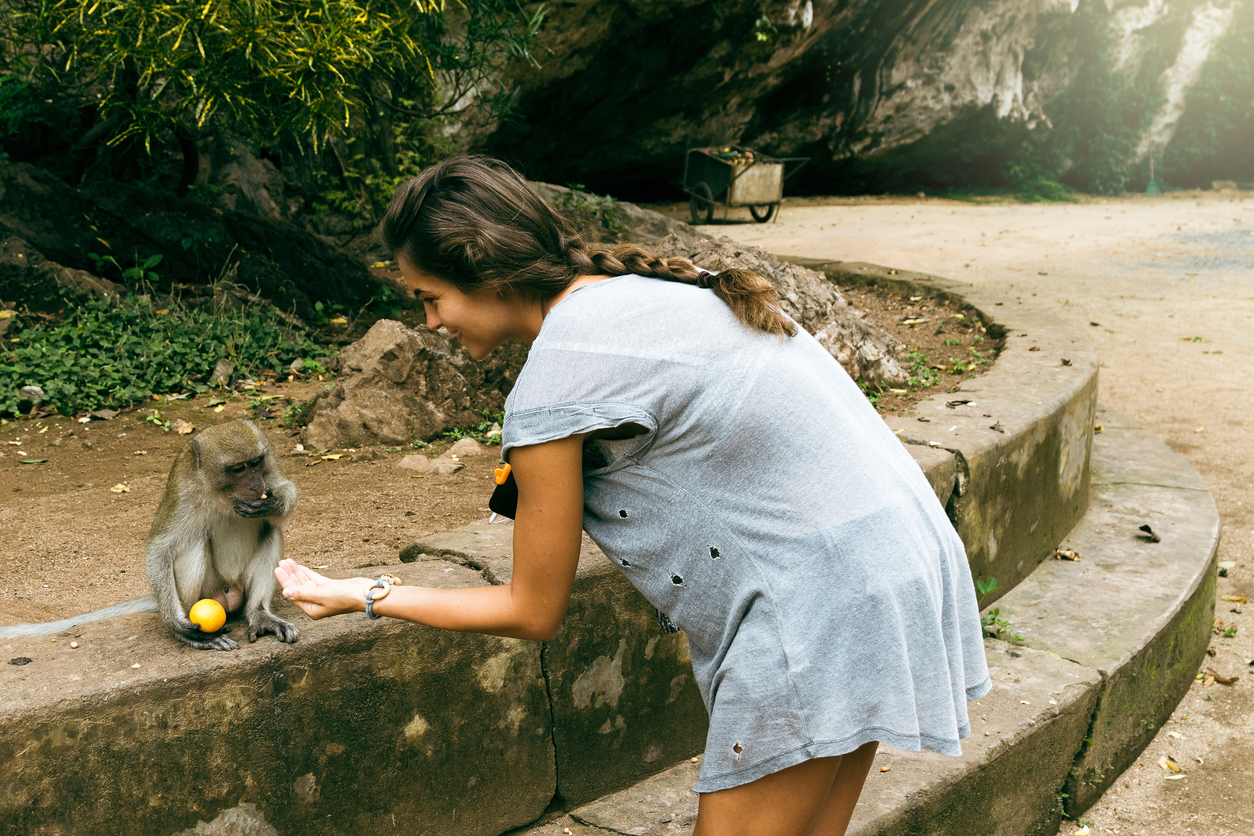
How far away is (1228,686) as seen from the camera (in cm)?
374

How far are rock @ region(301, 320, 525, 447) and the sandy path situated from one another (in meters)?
2.98

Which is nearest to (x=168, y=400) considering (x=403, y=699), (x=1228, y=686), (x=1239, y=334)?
(x=403, y=699)

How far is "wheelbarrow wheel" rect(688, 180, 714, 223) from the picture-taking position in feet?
49.2

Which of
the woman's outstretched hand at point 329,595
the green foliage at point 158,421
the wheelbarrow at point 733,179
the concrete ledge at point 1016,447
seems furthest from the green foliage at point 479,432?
the wheelbarrow at point 733,179

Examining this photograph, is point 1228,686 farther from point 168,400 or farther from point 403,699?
point 168,400

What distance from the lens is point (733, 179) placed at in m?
14.5

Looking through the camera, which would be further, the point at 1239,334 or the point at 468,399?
the point at 1239,334

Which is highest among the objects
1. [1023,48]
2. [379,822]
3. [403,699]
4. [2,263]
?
[1023,48]

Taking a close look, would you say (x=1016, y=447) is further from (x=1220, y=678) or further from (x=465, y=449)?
(x=465, y=449)

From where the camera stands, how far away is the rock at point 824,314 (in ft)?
15.9

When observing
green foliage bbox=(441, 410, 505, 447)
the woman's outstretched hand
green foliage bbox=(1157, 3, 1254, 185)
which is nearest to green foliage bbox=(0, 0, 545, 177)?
green foliage bbox=(441, 410, 505, 447)

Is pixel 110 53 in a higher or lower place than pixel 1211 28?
lower

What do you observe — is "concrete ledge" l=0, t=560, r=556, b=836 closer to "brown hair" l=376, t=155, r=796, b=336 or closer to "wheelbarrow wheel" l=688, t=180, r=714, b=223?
"brown hair" l=376, t=155, r=796, b=336

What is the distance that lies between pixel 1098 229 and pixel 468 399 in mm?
12981
